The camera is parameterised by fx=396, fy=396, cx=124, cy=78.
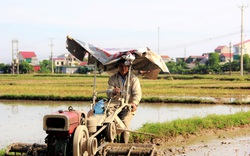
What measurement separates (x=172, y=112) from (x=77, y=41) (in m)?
7.71

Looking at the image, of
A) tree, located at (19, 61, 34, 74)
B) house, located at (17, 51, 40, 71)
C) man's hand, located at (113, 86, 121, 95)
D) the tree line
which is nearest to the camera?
man's hand, located at (113, 86, 121, 95)

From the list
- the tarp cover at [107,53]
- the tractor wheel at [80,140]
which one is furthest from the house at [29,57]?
the tractor wheel at [80,140]

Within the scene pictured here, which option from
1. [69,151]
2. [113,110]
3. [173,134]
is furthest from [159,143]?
[69,151]

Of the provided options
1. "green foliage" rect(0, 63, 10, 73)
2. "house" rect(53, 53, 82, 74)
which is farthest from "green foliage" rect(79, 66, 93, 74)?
"green foliage" rect(0, 63, 10, 73)

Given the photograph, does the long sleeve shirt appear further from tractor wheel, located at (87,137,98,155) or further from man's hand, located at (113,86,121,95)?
tractor wheel, located at (87,137,98,155)

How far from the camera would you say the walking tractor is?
4535mm

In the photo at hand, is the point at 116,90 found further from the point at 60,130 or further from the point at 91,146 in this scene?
the point at 60,130

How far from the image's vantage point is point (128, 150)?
5.40 meters

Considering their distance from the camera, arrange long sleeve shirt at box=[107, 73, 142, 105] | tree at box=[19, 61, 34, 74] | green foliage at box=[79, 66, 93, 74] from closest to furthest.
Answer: long sleeve shirt at box=[107, 73, 142, 105] < green foliage at box=[79, 66, 93, 74] < tree at box=[19, 61, 34, 74]

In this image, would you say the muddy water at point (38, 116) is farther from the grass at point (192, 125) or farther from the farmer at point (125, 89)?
the farmer at point (125, 89)

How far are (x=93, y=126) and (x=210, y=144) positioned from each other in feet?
11.3

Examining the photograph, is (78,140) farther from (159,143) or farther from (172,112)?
(172,112)

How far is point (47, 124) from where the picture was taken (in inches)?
178

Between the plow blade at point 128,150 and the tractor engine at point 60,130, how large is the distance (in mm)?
832
